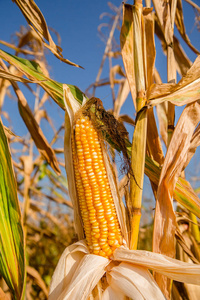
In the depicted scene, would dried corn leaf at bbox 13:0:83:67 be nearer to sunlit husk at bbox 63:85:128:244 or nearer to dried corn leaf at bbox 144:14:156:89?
sunlit husk at bbox 63:85:128:244

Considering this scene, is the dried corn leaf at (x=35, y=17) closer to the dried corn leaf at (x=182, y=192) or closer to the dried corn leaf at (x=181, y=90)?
the dried corn leaf at (x=181, y=90)

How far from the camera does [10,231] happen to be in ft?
4.26

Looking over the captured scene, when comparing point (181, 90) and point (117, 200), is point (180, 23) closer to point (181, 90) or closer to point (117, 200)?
point (181, 90)

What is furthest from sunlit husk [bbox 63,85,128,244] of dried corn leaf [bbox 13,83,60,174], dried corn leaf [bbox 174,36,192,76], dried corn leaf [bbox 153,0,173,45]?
dried corn leaf [bbox 174,36,192,76]

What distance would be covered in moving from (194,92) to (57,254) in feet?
9.38

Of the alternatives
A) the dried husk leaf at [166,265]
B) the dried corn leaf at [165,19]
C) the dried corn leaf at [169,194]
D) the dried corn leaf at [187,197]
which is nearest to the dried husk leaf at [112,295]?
the dried husk leaf at [166,265]

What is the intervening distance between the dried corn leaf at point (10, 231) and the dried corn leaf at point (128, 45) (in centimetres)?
76

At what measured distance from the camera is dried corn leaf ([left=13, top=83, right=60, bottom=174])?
191 centimetres

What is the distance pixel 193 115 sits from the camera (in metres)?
1.42

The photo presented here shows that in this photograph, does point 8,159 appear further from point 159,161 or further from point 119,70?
point 119,70

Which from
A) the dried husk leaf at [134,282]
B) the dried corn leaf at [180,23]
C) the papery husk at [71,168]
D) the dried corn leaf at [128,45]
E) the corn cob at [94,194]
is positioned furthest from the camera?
the dried corn leaf at [180,23]

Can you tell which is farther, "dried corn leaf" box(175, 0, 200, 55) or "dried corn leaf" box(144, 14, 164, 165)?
"dried corn leaf" box(175, 0, 200, 55)

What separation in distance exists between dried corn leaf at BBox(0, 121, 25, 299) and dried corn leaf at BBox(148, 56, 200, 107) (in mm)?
828

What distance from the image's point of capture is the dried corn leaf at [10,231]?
127cm
